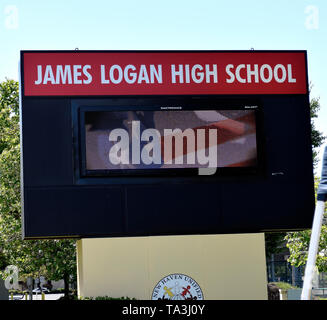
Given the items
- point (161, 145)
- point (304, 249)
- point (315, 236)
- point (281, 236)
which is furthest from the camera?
point (281, 236)

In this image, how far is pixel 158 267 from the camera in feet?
37.4

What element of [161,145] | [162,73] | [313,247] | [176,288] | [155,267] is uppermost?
[162,73]

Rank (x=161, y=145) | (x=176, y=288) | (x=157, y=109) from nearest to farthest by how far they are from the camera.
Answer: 1. (x=161, y=145)
2. (x=157, y=109)
3. (x=176, y=288)

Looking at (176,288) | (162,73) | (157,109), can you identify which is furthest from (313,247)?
(162,73)

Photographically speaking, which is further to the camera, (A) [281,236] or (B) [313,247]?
(A) [281,236]

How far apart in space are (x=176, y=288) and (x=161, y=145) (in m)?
2.48

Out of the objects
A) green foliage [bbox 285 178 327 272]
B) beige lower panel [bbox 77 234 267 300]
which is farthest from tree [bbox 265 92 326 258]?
beige lower panel [bbox 77 234 267 300]

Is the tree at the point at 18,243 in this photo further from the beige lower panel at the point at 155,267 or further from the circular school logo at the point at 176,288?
the circular school logo at the point at 176,288

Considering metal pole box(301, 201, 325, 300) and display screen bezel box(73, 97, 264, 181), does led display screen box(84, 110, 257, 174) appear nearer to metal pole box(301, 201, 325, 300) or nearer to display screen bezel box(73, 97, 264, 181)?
display screen bezel box(73, 97, 264, 181)

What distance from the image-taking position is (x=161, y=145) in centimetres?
1088

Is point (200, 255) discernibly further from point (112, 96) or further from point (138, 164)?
point (112, 96)

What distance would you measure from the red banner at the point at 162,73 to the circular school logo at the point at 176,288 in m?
3.18

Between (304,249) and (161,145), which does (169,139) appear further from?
(304,249)
